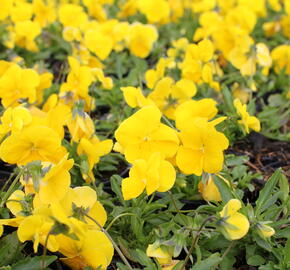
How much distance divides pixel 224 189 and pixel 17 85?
43.6 inches

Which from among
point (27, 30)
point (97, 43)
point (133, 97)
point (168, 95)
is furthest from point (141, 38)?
point (133, 97)

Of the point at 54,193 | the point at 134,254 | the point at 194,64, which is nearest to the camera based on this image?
the point at 54,193

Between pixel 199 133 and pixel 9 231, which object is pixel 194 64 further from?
pixel 9 231

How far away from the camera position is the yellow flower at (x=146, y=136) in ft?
6.22

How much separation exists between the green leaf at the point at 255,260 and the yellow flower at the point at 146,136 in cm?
47

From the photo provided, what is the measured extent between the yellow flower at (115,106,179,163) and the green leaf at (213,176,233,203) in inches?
10.6

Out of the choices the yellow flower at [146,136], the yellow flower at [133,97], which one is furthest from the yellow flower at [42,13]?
the yellow flower at [146,136]

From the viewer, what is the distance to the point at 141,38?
3.43m

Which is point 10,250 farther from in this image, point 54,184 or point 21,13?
point 21,13

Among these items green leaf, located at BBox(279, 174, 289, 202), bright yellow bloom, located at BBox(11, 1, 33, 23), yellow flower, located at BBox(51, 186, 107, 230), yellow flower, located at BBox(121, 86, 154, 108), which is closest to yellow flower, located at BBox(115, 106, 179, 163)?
yellow flower, located at BBox(51, 186, 107, 230)

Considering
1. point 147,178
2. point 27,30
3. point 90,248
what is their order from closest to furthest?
point 90,248 < point 147,178 < point 27,30

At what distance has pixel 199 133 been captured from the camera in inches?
74.1

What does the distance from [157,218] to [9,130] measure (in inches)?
26.3

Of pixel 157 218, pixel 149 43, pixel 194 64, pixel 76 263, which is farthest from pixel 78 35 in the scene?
pixel 76 263
